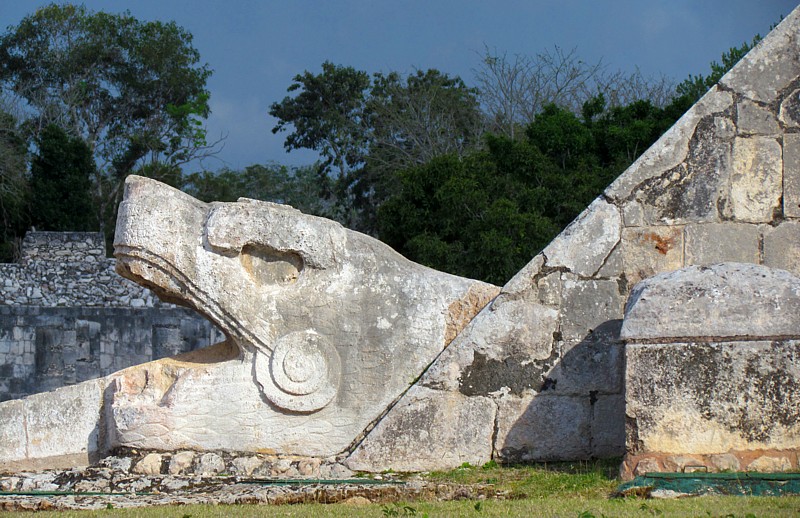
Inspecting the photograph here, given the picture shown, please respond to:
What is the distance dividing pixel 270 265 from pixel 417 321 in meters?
0.86

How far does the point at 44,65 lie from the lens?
32500 millimetres

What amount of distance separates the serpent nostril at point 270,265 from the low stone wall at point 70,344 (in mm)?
8547

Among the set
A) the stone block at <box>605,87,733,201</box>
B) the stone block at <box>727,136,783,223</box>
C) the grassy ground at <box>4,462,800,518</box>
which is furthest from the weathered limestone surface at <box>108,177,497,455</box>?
the stone block at <box>727,136,783,223</box>

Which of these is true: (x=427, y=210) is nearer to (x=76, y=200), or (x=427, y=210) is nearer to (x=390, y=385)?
(x=390, y=385)

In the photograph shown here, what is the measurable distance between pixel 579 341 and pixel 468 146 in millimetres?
22310

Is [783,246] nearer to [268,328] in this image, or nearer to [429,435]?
[429,435]

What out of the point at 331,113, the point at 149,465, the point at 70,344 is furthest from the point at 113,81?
the point at 149,465

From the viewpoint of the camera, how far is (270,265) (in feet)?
19.3

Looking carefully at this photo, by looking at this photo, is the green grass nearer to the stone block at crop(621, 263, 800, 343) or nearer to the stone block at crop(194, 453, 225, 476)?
the stone block at crop(621, 263, 800, 343)

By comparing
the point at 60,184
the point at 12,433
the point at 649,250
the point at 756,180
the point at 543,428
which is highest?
the point at 60,184

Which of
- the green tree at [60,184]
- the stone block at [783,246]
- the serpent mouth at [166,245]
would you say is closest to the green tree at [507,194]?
the stone block at [783,246]

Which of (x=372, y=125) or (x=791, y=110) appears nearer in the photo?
(x=791, y=110)

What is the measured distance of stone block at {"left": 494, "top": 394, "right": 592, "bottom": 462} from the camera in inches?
223

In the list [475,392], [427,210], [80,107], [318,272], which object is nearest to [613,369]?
[475,392]
